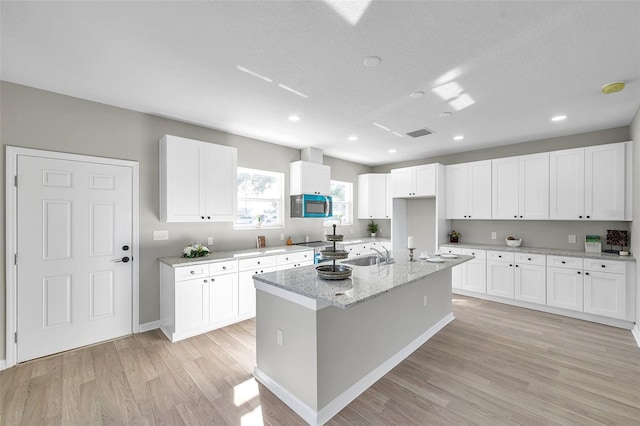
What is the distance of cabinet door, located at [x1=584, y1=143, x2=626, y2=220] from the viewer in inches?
147

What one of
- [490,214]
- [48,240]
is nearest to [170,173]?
[48,240]

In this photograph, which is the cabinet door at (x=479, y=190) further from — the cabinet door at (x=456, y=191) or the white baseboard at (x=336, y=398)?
the white baseboard at (x=336, y=398)

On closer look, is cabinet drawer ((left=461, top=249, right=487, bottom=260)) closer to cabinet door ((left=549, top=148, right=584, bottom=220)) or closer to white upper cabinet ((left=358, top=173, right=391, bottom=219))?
cabinet door ((left=549, top=148, right=584, bottom=220))

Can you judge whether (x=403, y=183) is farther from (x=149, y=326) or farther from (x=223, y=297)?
(x=149, y=326)

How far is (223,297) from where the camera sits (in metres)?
3.57

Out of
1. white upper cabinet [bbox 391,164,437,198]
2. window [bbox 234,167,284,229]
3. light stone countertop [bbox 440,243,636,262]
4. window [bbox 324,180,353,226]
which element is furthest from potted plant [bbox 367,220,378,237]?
window [bbox 234,167,284,229]

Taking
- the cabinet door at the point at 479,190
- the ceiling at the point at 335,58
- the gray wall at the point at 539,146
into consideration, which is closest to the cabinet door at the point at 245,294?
the ceiling at the point at 335,58

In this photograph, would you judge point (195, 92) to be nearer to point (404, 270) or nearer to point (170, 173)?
point (170, 173)

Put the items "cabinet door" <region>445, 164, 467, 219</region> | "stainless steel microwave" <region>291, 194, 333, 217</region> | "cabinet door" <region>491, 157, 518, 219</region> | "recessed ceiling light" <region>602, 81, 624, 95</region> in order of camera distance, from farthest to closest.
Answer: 1. "cabinet door" <region>445, 164, 467, 219</region>
2. "stainless steel microwave" <region>291, 194, 333, 217</region>
3. "cabinet door" <region>491, 157, 518, 219</region>
4. "recessed ceiling light" <region>602, 81, 624, 95</region>

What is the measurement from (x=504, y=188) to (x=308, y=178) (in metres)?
3.44

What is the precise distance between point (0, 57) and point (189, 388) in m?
3.15

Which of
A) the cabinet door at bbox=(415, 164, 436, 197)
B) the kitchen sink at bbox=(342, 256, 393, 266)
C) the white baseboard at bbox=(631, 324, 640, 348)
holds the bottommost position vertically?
the white baseboard at bbox=(631, 324, 640, 348)

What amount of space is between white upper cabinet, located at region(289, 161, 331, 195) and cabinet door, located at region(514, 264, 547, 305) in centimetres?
350

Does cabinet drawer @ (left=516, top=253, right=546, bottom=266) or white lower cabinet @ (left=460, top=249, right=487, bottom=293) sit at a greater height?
cabinet drawer @ (left=516, top=253, right=546, bottom=266)
